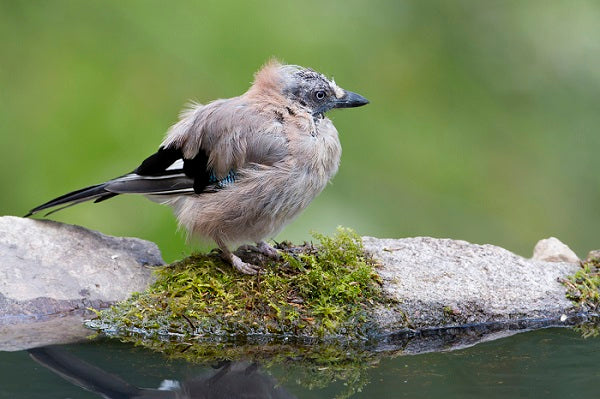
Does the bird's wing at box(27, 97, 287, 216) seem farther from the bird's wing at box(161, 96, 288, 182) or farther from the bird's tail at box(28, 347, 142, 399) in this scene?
the bird's tail at box(28, 347, 142, 399)

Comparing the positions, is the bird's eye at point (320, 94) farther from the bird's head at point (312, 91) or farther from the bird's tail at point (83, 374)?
the bird's tail at point (83, 374)

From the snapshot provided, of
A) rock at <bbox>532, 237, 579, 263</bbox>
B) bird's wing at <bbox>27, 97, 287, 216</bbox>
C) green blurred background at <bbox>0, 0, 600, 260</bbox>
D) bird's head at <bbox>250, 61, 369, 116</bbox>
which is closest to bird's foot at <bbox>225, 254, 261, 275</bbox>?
bird's wing at <bbox>27, 97, 287, 216</bbox>

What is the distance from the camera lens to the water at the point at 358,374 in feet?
11.9


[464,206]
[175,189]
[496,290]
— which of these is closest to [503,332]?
[496,290]

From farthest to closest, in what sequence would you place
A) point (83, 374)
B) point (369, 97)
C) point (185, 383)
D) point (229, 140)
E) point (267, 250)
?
point (369, 97) → point (267, 250) → point (229, 140) → point (83, 374) → point (185, 383)

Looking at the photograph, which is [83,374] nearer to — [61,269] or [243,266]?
[61,269]

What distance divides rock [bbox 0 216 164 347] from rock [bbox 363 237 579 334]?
4.39ft

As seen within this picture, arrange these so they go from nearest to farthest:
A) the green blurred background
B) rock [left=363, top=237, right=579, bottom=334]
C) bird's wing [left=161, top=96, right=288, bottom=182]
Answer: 1. rock [left=363, top=237, right=579, bottom=334]
2. bird's wing [left=161, top=96, right=288, bottom=182]
3. the green blurred background

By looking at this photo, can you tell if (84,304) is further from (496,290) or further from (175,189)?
(496,290)

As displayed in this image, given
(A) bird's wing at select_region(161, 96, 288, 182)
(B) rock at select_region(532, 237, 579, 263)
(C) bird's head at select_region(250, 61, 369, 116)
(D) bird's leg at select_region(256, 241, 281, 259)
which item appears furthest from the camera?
(B) rock at select_region(532, 237, 579, 263)

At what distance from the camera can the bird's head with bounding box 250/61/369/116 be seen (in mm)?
5355

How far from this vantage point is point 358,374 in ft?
12.8

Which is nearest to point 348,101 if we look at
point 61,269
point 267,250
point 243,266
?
point 267,250

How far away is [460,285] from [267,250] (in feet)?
3.58
